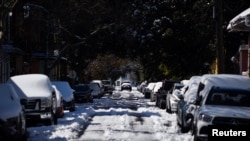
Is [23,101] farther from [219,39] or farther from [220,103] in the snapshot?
[220,103]

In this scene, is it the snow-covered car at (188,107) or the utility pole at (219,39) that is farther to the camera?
the utility pole at (219,39)

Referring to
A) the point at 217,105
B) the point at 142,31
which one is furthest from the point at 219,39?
the point at 142,31

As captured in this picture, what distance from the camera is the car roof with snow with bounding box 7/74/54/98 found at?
23.5 meters

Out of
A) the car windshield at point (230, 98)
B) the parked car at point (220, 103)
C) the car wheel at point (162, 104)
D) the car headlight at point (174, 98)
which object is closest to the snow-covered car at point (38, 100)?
the parked car at point (220, 103)

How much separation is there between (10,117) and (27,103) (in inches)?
300

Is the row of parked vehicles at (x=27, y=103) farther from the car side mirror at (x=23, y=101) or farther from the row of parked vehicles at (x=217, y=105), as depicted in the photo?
the row of parked vehicles at (x=217, y=105)

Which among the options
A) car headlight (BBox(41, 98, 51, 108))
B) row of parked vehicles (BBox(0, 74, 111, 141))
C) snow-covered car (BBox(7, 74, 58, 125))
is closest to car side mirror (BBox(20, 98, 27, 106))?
row of parked vehicles (BBox(0, 74, 111, 141))

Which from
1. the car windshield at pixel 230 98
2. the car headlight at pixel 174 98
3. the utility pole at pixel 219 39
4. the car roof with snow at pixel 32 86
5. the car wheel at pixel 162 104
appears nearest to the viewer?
the car windshield at pixel 230 98

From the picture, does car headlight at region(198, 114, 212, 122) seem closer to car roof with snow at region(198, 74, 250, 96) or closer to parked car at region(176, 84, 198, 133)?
car roof with snow at region(198, 74, 250, 96)

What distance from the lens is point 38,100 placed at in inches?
910

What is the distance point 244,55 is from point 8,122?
71.4ft

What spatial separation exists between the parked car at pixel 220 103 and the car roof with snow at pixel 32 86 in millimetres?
7553

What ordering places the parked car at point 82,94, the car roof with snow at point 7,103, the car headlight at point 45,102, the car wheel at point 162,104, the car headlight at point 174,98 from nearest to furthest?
the car roof with snow at point 7,103 < the car headlight at point 45,102 < the car headlight at point 174,98 < the car wheel at point 162,104 < the parked car at point 82,94

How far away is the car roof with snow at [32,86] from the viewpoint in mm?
23469
